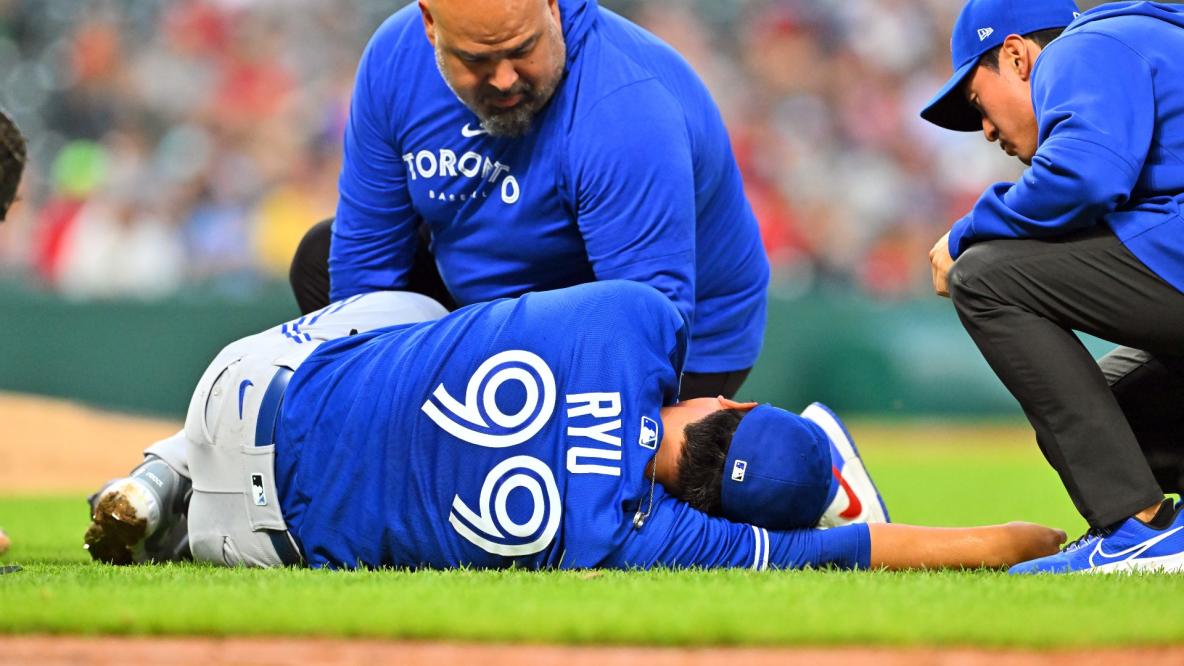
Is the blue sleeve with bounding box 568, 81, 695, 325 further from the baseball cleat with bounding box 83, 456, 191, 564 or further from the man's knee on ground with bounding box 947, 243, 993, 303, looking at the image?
the baseball cleat with bounding box 83, 456, 191, 564

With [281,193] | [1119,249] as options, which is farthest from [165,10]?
[1119,249]

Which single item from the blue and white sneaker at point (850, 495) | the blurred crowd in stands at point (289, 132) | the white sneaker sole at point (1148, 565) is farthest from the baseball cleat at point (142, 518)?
the blurred crowd in stands at point (289, 132)

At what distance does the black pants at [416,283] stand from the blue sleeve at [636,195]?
0.88 metres

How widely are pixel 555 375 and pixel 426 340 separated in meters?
0.40

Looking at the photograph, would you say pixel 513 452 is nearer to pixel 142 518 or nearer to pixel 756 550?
pixel 756 550

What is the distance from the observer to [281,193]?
11.7 meters

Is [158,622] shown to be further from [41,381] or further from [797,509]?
[41,381]

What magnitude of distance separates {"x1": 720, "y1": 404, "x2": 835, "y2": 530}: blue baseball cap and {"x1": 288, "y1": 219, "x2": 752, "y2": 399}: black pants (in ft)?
4.61

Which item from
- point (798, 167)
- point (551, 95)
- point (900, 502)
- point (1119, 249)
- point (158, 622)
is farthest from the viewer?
point (798, 167)

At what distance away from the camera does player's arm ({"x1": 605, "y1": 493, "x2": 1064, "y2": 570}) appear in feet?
11.4

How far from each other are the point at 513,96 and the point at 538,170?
25cm

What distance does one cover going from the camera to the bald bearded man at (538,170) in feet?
13.4

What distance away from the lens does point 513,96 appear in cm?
416

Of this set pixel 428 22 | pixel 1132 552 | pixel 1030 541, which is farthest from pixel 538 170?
pixel 1132 552
